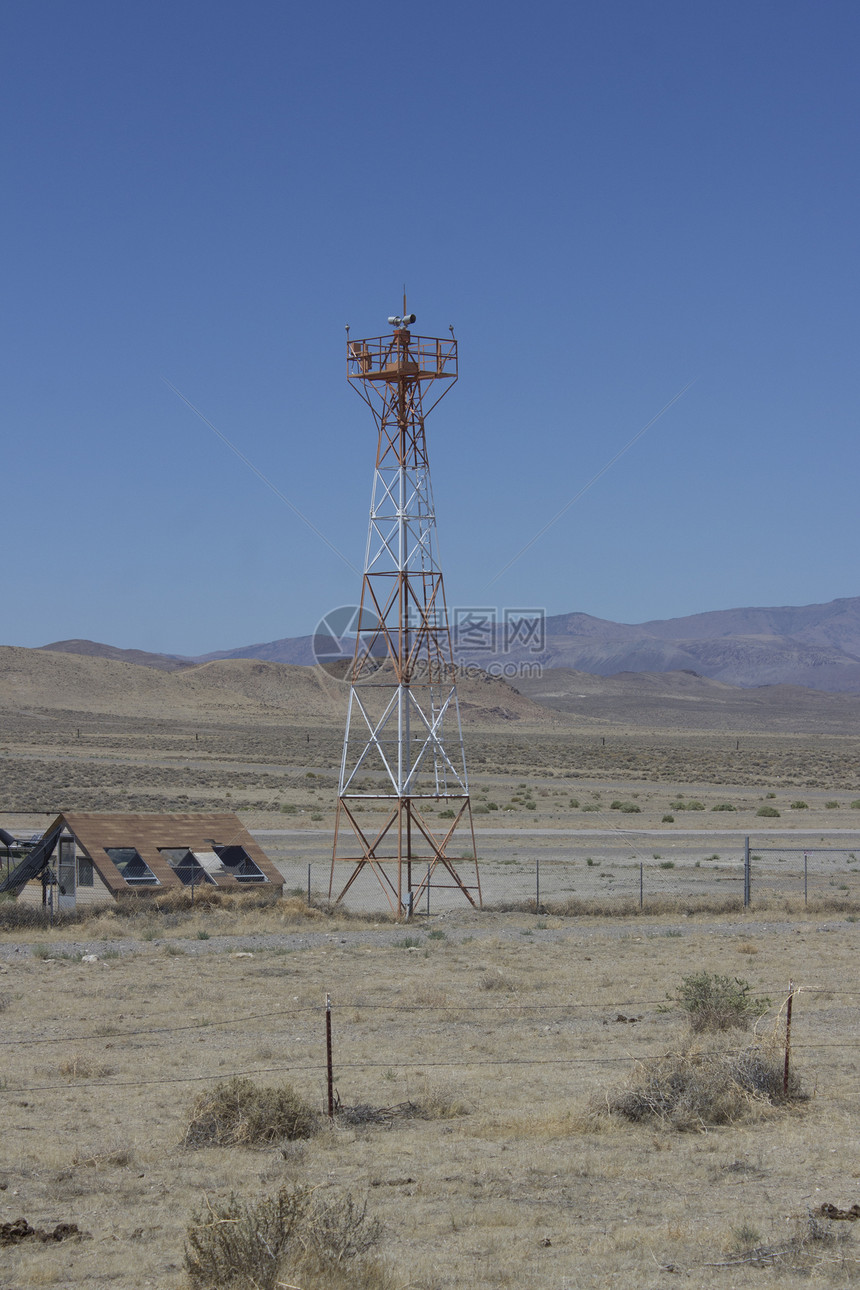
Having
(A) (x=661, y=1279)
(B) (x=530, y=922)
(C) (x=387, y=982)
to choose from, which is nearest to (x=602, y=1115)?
(A) (x=661, y=1279)

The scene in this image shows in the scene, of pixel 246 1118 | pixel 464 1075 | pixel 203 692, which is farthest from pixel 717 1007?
pixel 203 692

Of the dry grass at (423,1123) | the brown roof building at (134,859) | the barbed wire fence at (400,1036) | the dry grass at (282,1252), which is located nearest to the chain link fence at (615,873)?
the brown roof building at (134,859)

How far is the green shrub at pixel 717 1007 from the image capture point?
13.2 m

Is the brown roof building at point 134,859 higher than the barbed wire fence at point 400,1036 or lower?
higher

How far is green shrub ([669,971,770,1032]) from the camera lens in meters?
13.2

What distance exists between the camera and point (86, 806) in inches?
1767

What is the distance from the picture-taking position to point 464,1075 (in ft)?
39.6

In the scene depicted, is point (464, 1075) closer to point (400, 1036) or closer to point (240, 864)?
point (400, 1036)

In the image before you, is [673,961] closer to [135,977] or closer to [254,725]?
[135,977]

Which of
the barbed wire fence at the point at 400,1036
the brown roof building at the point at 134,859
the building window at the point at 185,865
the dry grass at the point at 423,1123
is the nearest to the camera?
the dry grass at the point at 423,1123

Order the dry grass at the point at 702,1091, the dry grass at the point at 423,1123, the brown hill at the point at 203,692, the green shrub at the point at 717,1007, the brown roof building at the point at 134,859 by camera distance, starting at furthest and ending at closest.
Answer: the brown hill at the point at 203,692 → the brown roof building at the point at 134,859 → the green shrub at the point at 717,1007 → the dry grass at the point at 702,1091 → the dry grass at the point at 423,1123

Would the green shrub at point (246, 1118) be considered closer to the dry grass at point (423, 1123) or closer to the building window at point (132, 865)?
the dry grass at point (423, 1123)

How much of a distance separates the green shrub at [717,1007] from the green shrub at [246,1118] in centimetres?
487

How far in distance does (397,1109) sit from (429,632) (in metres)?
13.0
